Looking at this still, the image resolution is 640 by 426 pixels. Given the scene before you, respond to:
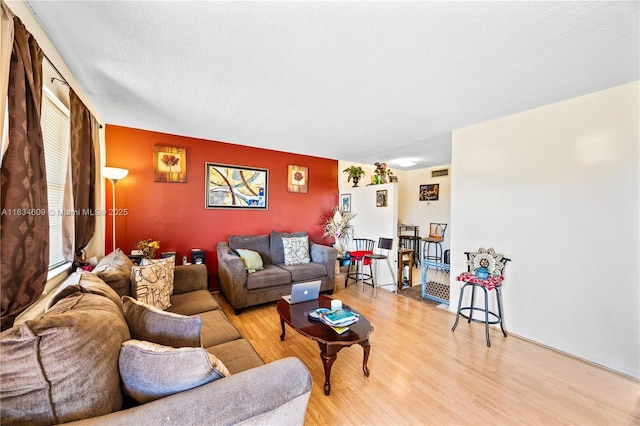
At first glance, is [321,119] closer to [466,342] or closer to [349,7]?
[349,7]

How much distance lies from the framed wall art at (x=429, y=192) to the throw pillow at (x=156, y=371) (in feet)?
20.2

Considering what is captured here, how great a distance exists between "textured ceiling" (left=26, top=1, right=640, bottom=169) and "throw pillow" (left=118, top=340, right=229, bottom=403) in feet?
5.53

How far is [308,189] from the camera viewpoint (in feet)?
15.7

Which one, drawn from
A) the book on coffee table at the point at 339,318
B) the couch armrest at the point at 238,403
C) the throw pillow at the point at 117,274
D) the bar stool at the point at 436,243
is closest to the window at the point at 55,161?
the throw pillow at the point at 117,274

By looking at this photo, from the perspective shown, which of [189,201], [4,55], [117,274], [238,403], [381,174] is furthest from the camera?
[381,174]

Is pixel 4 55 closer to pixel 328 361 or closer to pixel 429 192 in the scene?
pixel 328 361

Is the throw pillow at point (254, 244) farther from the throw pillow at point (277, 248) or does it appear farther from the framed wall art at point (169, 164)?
the framed wall art at point (169, 164)

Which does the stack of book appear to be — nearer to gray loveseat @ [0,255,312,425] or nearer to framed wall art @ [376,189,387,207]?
gray loveseat @ [0,255,312,425]

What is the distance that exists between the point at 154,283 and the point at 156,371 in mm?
1341

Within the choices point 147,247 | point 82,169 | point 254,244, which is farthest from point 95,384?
point 254,244

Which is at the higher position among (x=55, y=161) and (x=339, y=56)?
(x=339, y=56)

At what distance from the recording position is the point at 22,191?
117cm

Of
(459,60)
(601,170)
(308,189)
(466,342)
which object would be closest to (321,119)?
(459,60)

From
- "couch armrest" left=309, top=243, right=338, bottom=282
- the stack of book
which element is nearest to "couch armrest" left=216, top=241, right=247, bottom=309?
"couch armrest" left=309, top=243, right=338, bottom=282
